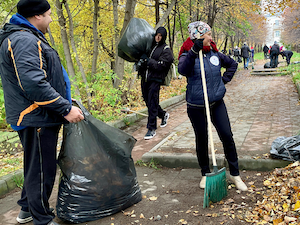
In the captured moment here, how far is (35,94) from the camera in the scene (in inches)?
88.4

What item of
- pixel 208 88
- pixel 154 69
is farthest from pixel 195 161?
pixel 154 69

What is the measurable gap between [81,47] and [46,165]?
1154 cm

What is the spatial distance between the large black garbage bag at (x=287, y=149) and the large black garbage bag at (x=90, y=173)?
79.1 inches

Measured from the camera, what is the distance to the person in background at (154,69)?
553cm

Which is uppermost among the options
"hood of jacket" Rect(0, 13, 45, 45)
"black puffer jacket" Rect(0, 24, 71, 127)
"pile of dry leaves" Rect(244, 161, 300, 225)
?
"hood of jacket" Rect(0, 13, 45, 45)

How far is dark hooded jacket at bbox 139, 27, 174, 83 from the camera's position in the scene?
5508 millimetres

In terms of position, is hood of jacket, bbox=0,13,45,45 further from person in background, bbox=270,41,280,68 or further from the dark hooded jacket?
person in background, bbox=270,41,280,68

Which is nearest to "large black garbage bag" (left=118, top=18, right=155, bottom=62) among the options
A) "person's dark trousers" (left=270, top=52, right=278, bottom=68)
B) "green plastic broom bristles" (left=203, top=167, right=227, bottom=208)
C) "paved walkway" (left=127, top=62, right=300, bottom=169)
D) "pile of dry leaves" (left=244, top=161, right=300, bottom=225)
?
"paved walkway" (left=127, top=62, right=300, bottom=169)

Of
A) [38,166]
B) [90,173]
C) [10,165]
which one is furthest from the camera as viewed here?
[10,165]

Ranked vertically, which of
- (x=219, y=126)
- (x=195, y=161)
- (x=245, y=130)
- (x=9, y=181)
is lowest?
(x=9, y=181)

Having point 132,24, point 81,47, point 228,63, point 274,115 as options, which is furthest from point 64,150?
point 81,47

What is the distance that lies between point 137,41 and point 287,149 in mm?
3453

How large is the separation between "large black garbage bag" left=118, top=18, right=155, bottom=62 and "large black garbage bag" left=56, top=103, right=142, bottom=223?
3.14 meters

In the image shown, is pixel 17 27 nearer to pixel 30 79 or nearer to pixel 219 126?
pixel 30 79
